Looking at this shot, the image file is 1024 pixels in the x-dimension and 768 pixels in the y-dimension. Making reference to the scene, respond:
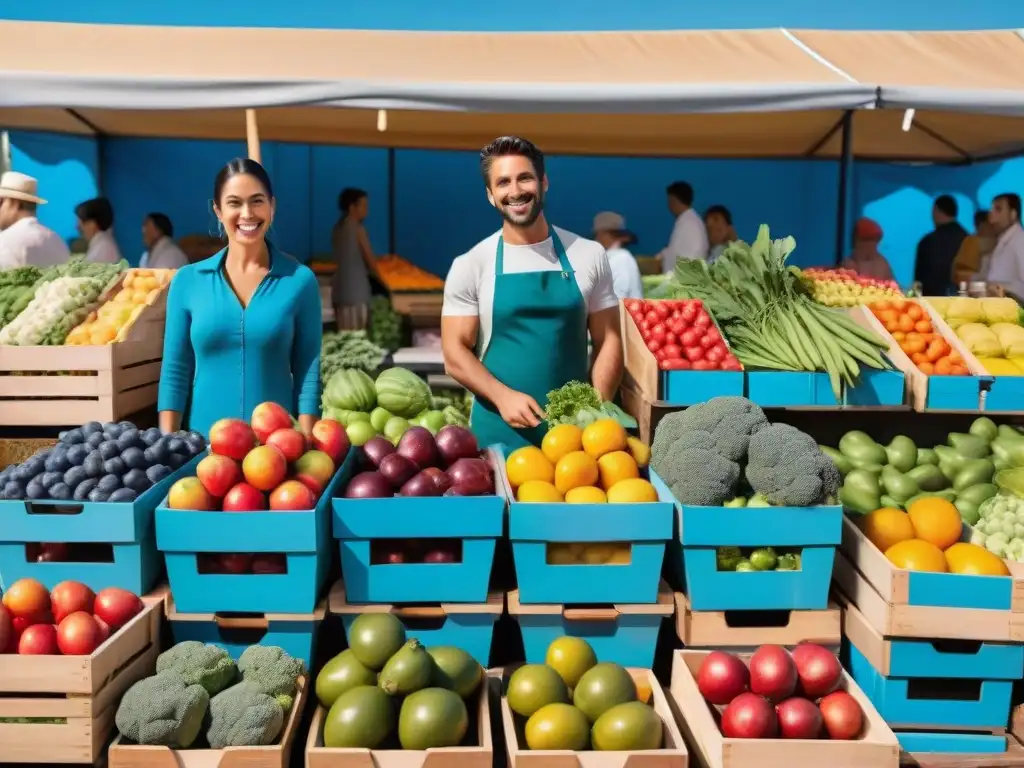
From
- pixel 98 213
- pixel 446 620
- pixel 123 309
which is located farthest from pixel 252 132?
pixel 446 620

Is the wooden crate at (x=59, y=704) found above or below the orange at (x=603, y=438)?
below

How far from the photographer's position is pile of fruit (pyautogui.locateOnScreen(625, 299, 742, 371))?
4223 millimetres

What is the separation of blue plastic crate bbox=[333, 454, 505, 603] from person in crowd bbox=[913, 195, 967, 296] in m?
8.54

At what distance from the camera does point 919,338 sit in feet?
14.8

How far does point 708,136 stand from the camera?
1105 centimetres

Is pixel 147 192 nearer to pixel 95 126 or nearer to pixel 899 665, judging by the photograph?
pixel 95 126

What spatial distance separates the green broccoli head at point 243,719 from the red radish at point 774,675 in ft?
3.90

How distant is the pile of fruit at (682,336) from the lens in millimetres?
4223

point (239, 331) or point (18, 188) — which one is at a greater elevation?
point (18, 188)

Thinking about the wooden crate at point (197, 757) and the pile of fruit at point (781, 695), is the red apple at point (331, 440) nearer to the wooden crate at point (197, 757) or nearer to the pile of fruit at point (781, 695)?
the wooden crate at point (197, 757)

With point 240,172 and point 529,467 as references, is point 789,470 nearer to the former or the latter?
point 529,467

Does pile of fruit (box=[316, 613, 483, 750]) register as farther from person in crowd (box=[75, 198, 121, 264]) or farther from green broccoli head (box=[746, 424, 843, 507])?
person in crowd (box=[75, 198, 121, 264])

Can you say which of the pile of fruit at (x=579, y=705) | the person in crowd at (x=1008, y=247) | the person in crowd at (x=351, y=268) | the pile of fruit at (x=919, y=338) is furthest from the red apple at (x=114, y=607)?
the person in crowd at (x=1008, y=247)

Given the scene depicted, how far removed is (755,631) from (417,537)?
3.35 ft
